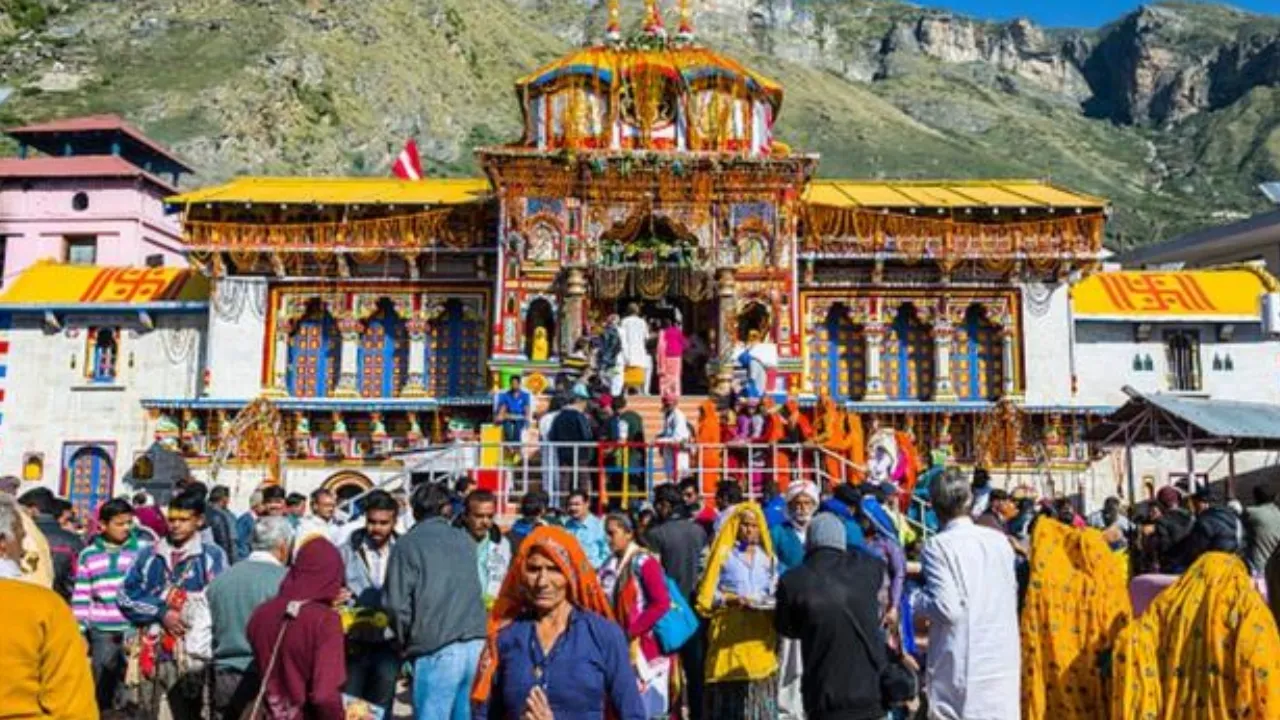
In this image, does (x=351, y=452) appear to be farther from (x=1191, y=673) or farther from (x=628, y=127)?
(x=1191, y=673)

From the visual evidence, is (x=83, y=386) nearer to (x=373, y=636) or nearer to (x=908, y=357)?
(x=908, y=357)

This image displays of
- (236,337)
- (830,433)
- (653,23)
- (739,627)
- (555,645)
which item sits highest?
(653,23)

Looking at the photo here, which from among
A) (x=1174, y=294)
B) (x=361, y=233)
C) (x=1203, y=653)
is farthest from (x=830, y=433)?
(x=1174, y=294)

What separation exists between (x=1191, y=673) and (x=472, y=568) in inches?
159

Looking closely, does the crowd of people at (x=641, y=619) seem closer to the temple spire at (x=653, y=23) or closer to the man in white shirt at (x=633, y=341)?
the man in white shirt at (x=633, y=341)

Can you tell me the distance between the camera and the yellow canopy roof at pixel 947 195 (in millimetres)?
26859

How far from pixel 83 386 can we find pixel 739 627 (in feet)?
80.6

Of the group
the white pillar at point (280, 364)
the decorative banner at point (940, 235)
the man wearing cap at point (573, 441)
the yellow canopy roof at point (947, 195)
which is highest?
the yellow canopy roof at point (947, 195)

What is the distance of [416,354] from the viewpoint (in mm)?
26750

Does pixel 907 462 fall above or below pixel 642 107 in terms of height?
below

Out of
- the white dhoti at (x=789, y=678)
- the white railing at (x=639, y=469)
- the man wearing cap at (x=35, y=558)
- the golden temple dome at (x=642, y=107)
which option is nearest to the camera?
the man wearing cap at (x=35, y=558)

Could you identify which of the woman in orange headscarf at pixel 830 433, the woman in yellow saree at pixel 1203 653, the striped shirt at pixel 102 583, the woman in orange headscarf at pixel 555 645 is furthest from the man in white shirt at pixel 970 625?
the woman in orange headscarf at pixel 830 433

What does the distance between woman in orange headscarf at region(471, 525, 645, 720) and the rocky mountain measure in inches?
2778

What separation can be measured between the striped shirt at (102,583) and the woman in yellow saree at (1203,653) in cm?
647
